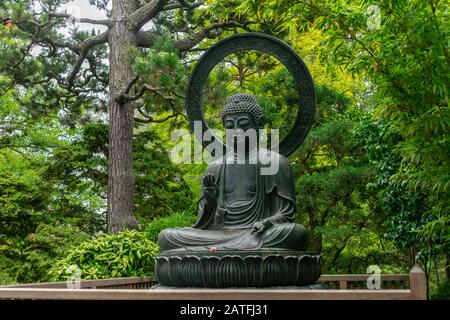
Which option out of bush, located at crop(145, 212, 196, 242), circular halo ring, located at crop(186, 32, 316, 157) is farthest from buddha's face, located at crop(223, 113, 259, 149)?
bush, located at crop(145, 212, 196, 242)

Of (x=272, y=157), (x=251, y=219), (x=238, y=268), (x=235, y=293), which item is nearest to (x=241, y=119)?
(x=272, y=157)

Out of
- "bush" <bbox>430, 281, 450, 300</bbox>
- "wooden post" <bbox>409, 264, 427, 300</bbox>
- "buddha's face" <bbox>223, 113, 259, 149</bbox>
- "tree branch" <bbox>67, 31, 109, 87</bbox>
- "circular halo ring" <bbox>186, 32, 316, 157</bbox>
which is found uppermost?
"tree branch" <bbox>67, 31, 109, 87</bbox>

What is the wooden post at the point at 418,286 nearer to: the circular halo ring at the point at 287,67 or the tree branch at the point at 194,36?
the circular halo ring at the point at 287,67

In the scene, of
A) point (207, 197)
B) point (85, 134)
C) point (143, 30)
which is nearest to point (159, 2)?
point (143, 30)

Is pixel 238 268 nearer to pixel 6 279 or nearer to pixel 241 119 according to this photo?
pixel 241 119

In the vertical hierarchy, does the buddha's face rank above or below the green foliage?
above

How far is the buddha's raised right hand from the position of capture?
5.76 metres

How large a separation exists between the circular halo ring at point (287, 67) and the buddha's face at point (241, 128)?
424mm

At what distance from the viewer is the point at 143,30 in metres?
12.2

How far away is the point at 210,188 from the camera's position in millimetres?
5812

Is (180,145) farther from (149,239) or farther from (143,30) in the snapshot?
(149,239)

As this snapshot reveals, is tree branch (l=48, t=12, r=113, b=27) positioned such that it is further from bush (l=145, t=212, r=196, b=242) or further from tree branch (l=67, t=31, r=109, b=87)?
bush (l=145, t=212, r=196, b=242)

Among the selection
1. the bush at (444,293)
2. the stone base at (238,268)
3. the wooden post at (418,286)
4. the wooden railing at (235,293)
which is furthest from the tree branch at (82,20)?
the wooden post at (418,286)

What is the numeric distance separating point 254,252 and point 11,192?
7.71 m
